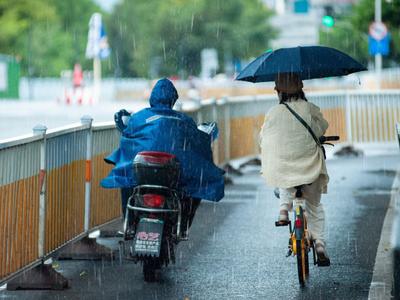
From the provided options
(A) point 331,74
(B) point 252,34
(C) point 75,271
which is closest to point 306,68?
(A) point 331,74

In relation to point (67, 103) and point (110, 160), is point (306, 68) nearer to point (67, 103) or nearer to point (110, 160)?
point (110, 160)

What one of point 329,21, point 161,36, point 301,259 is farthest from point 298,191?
point 161,36

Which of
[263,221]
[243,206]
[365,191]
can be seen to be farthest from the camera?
[365,191]

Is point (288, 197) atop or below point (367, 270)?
atop

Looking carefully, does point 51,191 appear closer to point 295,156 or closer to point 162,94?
point 162,94

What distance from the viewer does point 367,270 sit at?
10055mm

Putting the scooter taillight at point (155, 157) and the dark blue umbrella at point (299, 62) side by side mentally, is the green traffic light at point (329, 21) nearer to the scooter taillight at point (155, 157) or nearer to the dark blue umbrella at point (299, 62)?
the dark blue umbrella at point (299, 62)

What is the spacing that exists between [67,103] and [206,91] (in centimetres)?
646

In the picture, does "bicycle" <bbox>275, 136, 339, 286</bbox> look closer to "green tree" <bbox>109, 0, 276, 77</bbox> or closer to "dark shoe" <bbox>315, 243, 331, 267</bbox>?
"dark shoe" <bbox>315, 243, 331, 267</bbox>

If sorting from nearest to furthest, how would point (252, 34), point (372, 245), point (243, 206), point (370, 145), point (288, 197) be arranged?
point (288, 197)
point (372, 245)
point (243, 206)
point (370, 145)
point (252, 34)

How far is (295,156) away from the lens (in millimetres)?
9539

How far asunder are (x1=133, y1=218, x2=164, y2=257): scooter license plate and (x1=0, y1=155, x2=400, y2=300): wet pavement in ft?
1.02

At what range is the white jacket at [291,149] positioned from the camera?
9500mm

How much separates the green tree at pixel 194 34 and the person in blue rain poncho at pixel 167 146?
98.1 meters
